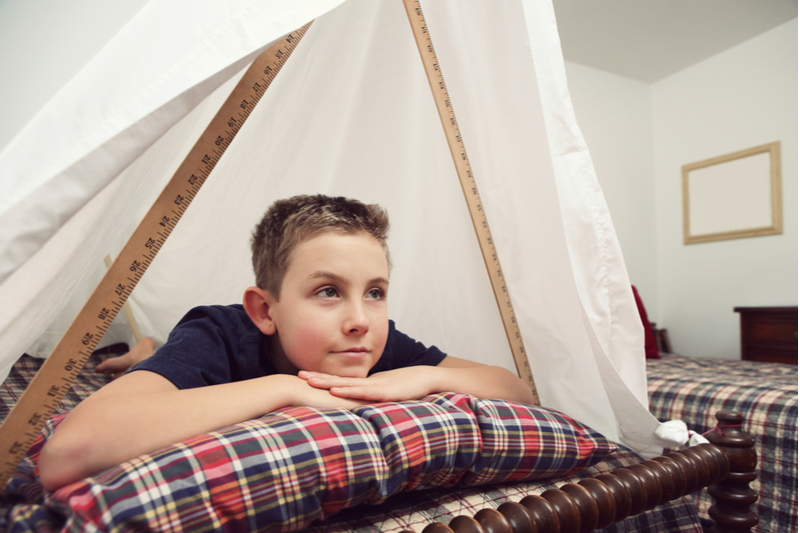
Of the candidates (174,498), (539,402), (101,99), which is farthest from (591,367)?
(101,99)

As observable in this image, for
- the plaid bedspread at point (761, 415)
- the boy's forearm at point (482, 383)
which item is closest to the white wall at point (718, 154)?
the plaid bedspread at point (761, 415)

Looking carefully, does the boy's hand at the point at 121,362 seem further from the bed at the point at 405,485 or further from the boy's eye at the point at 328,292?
the boy's eye at the point at 328,292

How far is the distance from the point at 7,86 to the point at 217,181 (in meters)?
0.89

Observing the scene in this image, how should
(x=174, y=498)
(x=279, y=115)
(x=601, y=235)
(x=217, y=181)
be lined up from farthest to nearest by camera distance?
(x=217, y=181) < (x=279, y=115) < (x=601, y=235) < (x=174, y=498)

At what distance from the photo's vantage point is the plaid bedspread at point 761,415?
146 centimetres

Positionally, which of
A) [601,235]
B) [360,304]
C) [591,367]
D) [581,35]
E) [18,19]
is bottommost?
[591,367]

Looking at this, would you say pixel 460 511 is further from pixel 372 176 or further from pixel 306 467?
pixel 372 176

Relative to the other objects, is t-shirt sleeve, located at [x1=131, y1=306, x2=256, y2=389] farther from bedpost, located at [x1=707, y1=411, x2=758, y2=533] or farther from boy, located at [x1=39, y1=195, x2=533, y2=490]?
bedpost, located at [x1=707, y1=411, x2=758, y2=533]

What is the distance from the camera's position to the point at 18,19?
5.55 ft

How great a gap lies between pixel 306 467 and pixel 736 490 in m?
0.76

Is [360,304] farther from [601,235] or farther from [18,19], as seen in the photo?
[18,19]

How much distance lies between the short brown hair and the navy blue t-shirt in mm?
102

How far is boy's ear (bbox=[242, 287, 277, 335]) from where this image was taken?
97 cm

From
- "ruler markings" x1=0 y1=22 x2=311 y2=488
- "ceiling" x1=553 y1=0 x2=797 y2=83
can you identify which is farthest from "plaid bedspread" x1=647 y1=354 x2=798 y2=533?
"ceiling" x1=553 y1=0 x2=797 y2=83
